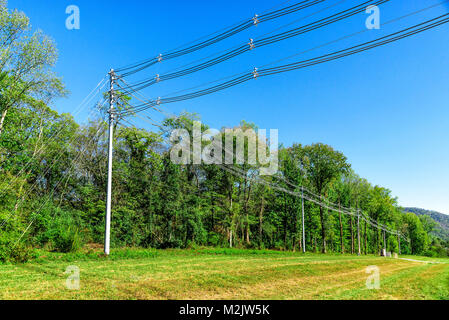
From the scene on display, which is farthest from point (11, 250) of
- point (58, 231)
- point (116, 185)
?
point (116, 185)

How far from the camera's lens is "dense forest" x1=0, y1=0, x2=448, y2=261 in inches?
746

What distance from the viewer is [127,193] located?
2655 centimetres

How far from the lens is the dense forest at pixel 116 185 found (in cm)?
1894

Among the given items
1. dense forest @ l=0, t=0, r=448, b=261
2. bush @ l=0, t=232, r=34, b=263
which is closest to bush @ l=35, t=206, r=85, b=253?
dense forest @ l=0, t=0, r=448, b=261

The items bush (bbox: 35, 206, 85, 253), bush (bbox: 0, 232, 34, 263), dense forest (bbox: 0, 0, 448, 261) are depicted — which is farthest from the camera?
dense forest (bbox: 0, 0, 448, 261)

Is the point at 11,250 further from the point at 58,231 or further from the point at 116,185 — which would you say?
the point at 116,185

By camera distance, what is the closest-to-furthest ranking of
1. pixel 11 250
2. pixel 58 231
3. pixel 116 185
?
pixel 11 250 → pixel 58 231 → pixel 116 185

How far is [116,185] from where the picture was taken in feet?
87.9

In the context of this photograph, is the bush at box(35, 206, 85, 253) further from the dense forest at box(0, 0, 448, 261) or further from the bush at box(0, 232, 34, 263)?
the bush at box(0, 232, 34, 263)

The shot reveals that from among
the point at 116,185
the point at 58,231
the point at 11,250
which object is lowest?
the point at 11,250

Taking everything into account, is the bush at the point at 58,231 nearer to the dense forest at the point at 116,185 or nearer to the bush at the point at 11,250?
the dense forest at the point at 116,185

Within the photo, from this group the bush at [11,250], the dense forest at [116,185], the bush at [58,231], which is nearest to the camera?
the bush at [11,250]

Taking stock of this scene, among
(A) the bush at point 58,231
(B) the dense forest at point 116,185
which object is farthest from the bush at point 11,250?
(A) the bush at point 58,231

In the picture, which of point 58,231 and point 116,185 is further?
point 116,185
